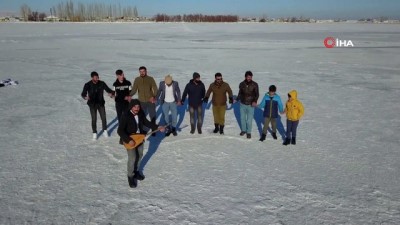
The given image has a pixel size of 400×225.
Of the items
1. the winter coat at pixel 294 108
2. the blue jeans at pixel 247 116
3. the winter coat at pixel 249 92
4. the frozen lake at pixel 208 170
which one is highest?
the winter coat at pixel 249 92

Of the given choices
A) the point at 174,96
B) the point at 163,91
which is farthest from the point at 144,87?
the point at 174,96

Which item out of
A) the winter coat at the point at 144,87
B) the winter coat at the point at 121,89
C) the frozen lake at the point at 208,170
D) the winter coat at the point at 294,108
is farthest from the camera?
the winter coat at the point at 144,87

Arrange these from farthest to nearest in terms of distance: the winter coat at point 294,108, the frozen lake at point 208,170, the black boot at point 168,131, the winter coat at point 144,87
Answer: the black boot at point 168,131 < the winter coat at point 144,87 < the winter coat at point 294,108 < the frozen lake at point 208,170

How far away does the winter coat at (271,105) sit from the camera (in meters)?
6.59

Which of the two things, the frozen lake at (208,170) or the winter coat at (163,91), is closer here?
the frozen lake at (208,170)

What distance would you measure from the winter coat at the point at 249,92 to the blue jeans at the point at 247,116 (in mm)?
133

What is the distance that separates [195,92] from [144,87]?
1.15 metres

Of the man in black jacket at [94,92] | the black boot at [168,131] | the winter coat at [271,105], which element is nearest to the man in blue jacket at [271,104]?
the winter coat at [271,105]

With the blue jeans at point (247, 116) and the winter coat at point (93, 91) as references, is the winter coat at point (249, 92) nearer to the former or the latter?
the blue jeans at point (247, 116)

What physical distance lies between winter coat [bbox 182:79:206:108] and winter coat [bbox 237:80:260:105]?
0.88m

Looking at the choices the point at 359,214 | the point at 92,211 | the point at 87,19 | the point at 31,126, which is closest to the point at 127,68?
the point at 31,126

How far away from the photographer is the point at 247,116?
6980 millimetres

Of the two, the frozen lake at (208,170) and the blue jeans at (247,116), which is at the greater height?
the blue jeans at (247,116)

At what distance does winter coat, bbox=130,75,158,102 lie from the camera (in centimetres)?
687
